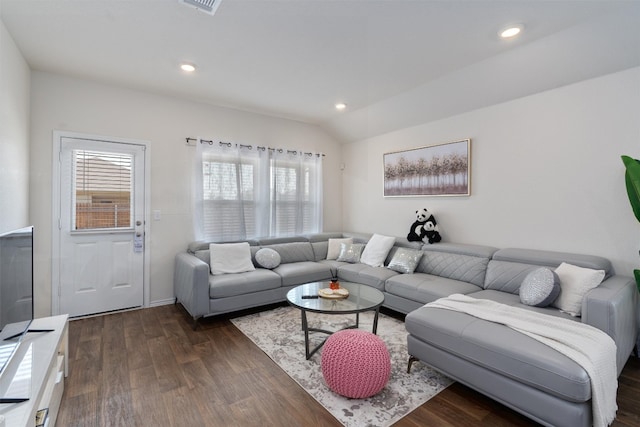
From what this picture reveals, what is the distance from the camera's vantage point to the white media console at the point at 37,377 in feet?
3.96

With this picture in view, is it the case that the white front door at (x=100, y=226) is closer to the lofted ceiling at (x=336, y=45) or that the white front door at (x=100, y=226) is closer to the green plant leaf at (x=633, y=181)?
the lofted ceiling at (x=336, y=45)

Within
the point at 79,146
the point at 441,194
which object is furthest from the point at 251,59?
the point at 441,194

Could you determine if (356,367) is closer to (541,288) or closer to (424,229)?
(541,288)

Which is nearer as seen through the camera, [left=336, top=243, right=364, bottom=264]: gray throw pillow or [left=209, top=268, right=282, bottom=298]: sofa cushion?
[left=209, top=268, right=282, bottom=298]: sofa cushion

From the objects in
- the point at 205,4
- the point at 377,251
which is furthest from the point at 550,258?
the point at 205,4

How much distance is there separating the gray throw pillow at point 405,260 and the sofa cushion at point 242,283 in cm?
145

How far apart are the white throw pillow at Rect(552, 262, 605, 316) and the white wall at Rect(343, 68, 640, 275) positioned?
1.72 feet

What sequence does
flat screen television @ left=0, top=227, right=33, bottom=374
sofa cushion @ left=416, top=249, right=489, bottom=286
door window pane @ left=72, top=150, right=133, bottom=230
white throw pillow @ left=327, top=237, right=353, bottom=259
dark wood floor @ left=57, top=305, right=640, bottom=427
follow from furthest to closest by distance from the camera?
white throw pillow @ left=327, top=237, right=353, bottom=259 → door window pane @ left=72, top=150, right=133, bottom=230 → sofa cushion @ left=416, top=249, right=489, bottom=286 → dark wood floor @ left=57, top=305, right=640, bottom=427 → flat screen television @ left=0, top=227, right=33, bottom=374

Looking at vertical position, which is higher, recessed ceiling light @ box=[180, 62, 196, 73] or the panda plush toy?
recessed ceiling light @ box=[180, 62, 196, 73]

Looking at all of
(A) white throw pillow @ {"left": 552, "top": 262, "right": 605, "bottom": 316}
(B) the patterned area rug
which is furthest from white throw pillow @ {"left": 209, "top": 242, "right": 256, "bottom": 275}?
(A) white throw pillow @ {"left": 552, "top": 262, "right": 605, "bottom": 316}

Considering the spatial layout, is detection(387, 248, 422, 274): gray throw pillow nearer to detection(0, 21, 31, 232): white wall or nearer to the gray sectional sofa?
the gray sectional sofa

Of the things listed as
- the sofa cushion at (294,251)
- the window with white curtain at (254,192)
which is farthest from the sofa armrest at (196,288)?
the sofa cushion at (294,251)

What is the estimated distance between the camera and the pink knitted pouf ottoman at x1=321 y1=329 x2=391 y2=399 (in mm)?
1910

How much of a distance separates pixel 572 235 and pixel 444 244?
3.96 ft
